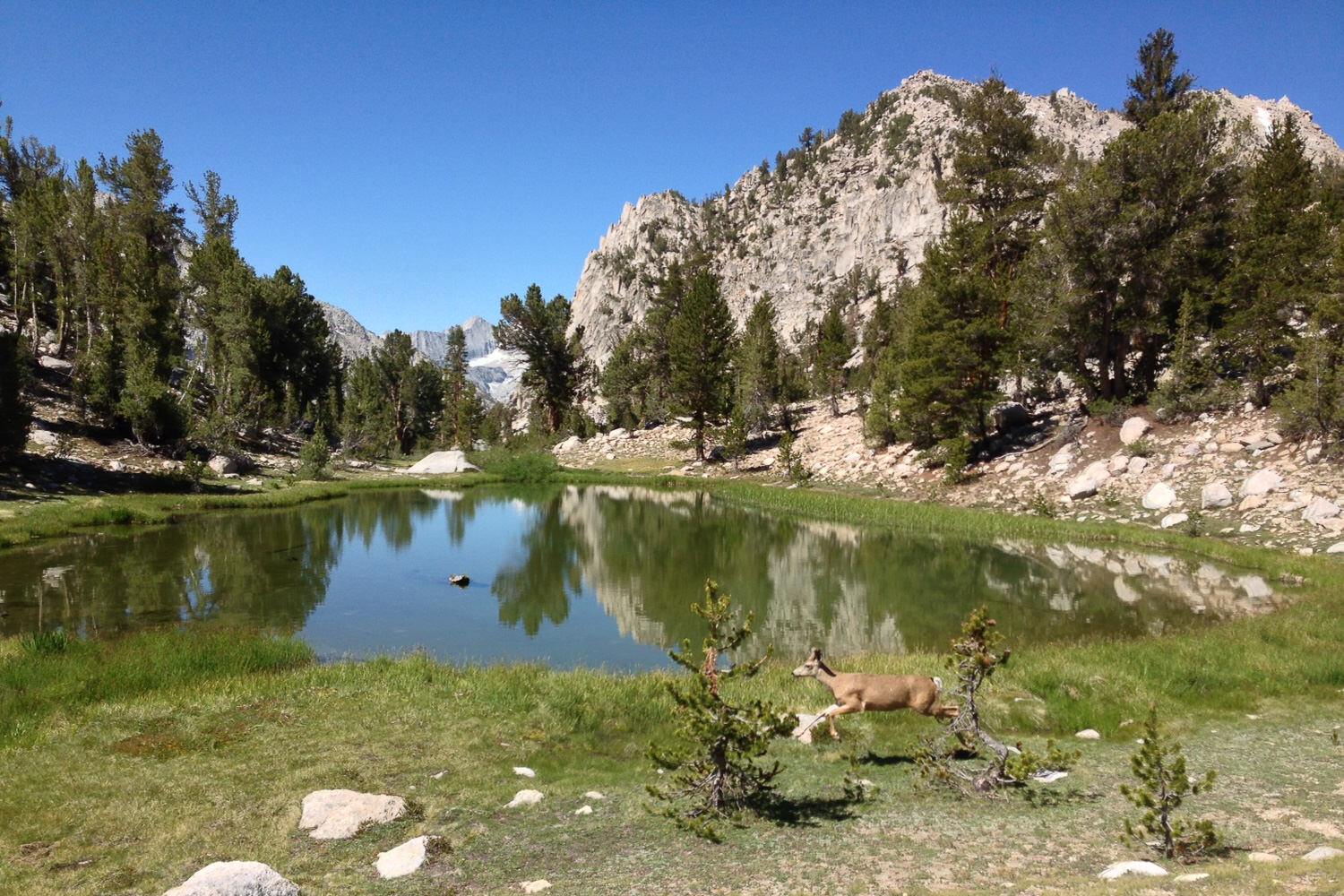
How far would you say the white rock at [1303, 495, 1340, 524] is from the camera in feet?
83.6

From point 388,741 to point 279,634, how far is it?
9.29 metres

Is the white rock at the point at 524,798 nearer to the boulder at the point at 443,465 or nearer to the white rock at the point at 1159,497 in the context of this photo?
the white rock at the point at 1159,497

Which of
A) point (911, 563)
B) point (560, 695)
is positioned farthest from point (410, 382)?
point (560, 695)

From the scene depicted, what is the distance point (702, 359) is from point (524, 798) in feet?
199

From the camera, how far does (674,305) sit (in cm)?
8631

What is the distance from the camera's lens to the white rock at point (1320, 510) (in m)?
25.5

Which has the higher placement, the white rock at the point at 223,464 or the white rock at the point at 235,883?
the white rock at the point at 223,464

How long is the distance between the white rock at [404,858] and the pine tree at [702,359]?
2384 inches

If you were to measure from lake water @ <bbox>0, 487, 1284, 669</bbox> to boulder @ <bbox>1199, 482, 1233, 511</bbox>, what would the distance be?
4.84 metres

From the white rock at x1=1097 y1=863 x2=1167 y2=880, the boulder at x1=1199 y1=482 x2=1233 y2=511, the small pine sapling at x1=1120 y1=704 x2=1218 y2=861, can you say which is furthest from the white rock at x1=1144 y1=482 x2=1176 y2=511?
the white rock at x1=1097 y1=863 x2=1167 y2=880

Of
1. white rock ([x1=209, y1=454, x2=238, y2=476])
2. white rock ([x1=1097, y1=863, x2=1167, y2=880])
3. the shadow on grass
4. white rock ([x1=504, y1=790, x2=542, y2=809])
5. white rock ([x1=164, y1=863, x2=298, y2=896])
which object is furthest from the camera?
white rock ([x1=209, y1=454, x2=238, y2=476])

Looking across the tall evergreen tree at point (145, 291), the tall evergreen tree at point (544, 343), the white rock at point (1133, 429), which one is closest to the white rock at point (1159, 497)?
the white rock at point (1133, 429)

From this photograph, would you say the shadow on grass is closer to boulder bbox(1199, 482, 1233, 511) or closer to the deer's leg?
the deer's leg

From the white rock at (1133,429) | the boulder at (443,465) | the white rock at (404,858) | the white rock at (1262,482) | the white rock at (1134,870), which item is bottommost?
the white rock at (404,858)
